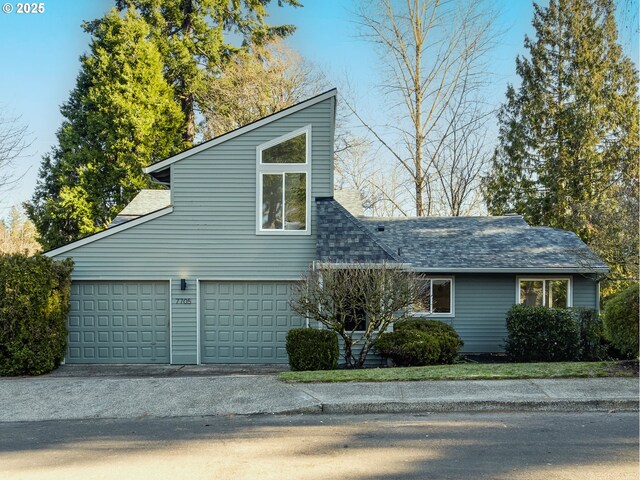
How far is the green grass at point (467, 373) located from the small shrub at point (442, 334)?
6.89 ft

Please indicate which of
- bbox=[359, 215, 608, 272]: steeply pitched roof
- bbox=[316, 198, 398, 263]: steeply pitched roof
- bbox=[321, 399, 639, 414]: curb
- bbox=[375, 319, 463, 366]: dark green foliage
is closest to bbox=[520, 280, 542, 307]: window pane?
bbox=[359, 215, 608, 272]: steeply pitched roof

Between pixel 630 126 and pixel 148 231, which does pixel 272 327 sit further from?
pixel 630 126

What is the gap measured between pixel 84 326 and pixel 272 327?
4.77 m

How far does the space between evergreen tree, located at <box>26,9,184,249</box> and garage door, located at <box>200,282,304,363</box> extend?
48.2ft

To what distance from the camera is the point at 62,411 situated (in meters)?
8.99

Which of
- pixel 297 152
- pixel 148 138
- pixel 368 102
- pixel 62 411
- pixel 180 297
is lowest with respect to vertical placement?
pixel 62 411

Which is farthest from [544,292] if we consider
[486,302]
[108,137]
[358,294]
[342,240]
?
[108,137]

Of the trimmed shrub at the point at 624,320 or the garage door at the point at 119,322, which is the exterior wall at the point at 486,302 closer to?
the trimmed shrub at the point at 624,320

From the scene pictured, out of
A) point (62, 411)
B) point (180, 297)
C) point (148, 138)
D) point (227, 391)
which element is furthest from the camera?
point (148, 138)

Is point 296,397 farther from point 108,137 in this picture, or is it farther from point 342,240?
point 108,137

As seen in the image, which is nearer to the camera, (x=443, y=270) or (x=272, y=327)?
(x=272, y=327)

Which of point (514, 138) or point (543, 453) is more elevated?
point (514, 138)

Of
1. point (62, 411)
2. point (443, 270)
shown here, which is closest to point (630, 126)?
point (443, 270)

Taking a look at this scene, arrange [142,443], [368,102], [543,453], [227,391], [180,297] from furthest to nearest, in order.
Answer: [368,102], [180,297], [227,391], [142,443], [543,453]
